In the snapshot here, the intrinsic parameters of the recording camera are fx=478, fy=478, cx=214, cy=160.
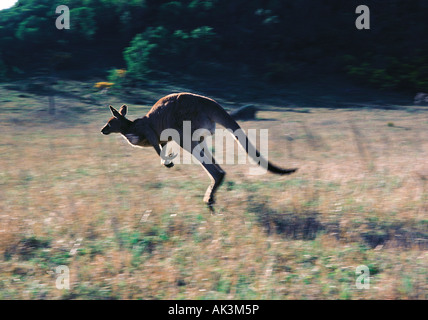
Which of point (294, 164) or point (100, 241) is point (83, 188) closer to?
point (100, 241)

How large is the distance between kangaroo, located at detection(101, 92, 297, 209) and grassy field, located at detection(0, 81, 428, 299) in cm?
45

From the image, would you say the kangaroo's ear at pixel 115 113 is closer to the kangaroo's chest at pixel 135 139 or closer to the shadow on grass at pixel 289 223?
the kangaroo's chest at pixel 135 139

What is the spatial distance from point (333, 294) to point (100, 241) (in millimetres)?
2153

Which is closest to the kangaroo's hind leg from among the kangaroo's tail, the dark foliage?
the kangaroo's tail

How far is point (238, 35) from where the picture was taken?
71.8 ft

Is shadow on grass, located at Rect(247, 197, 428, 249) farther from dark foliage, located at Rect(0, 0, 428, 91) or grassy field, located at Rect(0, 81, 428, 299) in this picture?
dark foliage, located at Rect(0, 0, 428, 91)

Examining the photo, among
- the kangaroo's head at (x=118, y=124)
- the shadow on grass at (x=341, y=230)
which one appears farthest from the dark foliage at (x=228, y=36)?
the shadow on grass at (x=341, y=230)

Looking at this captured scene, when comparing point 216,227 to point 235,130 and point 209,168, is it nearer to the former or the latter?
point 209,168

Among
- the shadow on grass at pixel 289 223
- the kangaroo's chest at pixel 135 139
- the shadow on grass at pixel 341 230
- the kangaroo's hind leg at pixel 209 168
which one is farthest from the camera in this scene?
the kangaroo's chest at pixel 135 139

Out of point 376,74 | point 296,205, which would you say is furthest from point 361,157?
point 376,74

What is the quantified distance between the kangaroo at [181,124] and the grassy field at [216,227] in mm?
454

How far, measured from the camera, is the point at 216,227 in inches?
182

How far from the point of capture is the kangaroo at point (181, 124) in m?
5.06

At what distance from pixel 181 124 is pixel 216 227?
1.22 m
